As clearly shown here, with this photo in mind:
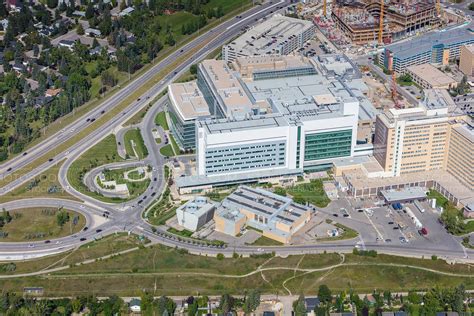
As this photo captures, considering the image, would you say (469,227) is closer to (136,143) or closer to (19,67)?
(136,143)

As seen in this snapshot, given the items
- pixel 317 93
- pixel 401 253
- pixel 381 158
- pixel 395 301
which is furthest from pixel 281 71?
pixel 395 301

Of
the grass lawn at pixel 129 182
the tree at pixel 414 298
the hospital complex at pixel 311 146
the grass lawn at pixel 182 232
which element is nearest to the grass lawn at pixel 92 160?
the grass lawn at pixel 129 182

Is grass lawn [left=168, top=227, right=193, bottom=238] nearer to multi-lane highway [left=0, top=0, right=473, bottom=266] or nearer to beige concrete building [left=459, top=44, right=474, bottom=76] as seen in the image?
multi-lane highway [left=0, top=0, right=473, bottom=266]

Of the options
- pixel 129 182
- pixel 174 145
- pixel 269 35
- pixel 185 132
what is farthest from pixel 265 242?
pixel 269 35

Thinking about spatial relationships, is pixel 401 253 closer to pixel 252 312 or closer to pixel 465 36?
pixel 252 312

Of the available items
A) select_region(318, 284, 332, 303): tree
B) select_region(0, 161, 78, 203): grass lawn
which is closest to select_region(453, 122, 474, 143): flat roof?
select_region(318, 284, 332, 303): tree

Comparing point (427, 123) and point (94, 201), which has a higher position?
point (427, 123)

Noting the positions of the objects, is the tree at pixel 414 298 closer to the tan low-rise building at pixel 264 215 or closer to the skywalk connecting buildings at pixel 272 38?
the tan low-rise building at pixel 264 215
